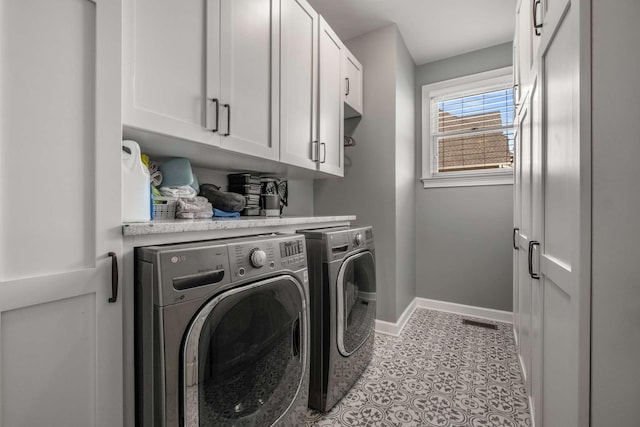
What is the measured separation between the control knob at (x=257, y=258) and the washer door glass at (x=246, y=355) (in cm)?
7

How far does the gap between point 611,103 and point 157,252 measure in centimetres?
116

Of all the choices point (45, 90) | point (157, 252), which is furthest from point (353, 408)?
point (45, 90)

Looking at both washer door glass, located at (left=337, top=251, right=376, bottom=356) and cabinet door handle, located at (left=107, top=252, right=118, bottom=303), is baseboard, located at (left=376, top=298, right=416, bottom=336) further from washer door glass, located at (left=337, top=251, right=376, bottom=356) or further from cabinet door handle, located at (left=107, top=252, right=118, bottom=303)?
cabinet door handle, located at (left=107, top=252, right=118, bottom=303)

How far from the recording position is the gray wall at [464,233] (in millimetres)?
2820

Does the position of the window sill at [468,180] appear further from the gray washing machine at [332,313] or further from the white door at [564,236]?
the white door at [564,236]

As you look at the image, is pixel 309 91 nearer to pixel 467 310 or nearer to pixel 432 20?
pixel 432 20

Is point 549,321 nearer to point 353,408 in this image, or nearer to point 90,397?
point 353,408

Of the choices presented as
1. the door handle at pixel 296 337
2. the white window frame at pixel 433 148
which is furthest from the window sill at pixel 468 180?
the door handle at pixel 296 337

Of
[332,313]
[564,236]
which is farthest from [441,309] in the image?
[564,236]

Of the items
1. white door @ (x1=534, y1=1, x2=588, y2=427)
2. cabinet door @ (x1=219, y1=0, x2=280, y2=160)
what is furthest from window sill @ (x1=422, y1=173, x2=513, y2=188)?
cabinet door @ (x1=219, y1=0, x2=280, y2=160)

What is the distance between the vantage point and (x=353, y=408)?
5.19ft

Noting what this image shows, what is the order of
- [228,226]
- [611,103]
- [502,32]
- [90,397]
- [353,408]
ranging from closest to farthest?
[611,103], [90,397], [228,226], [353,408], [502,32]

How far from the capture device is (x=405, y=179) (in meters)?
2.86

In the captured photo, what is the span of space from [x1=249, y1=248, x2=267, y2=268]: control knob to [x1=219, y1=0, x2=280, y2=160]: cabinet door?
574mm
